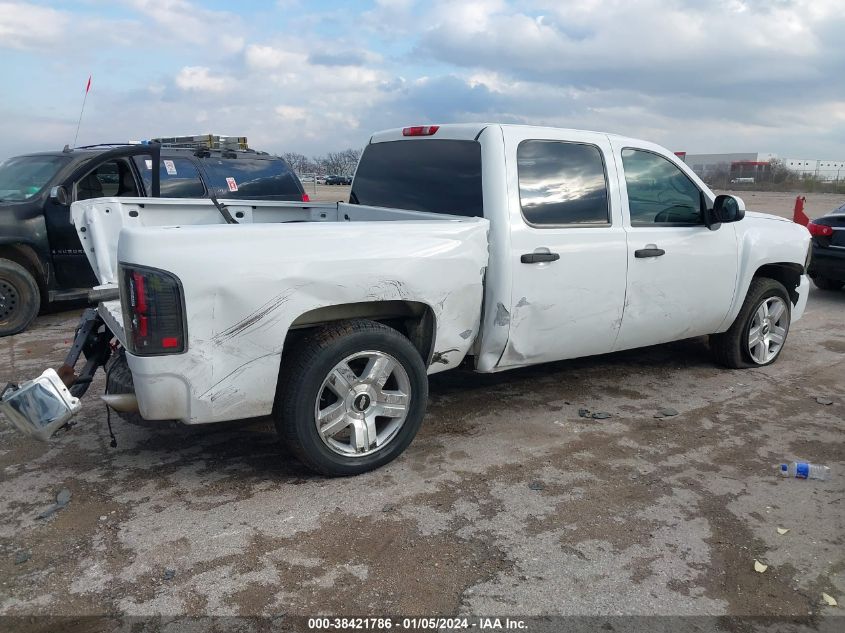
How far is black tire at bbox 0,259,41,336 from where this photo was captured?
22.6 feet

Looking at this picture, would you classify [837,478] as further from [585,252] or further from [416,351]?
[416,351]

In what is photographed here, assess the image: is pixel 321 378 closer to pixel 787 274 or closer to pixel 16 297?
pixel 787 274

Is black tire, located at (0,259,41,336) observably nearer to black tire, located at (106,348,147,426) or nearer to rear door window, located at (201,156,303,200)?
rear door window, located at (201,156,303,200)

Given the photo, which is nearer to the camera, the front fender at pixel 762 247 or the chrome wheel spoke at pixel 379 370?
the chrome wheel spoke at pixel 379 370

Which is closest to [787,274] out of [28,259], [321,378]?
[321,378]

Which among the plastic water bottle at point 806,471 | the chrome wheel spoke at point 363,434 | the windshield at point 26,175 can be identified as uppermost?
the windshield at point 26,175

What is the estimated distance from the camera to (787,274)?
610 centimetres

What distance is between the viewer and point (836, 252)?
30.1 ft

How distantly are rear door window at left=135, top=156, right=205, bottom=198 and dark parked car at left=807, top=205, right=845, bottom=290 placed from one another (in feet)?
26.5

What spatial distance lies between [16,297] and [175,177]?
208cm

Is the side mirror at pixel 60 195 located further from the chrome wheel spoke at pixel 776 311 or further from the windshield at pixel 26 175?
the chrome wheel spoke at pixel 776 311

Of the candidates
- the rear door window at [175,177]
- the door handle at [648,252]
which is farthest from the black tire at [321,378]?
the rear door window at [175,177]

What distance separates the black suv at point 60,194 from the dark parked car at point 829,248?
778cm

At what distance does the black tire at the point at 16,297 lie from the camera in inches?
271
